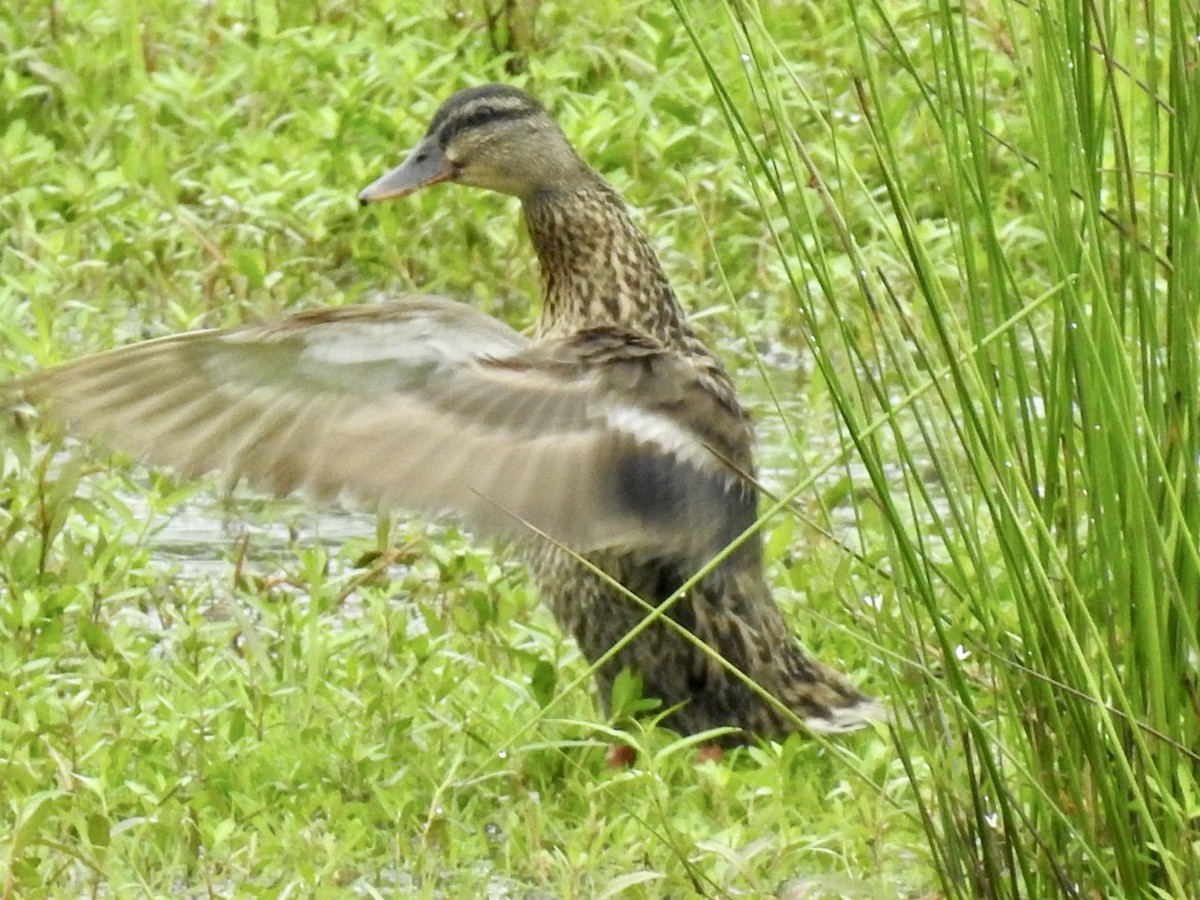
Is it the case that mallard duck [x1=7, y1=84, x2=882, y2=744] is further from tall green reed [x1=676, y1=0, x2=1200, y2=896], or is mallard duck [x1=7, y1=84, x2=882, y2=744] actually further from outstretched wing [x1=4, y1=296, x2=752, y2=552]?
tall green reed [x1=676, y1=0, x2=1200, y2=896]

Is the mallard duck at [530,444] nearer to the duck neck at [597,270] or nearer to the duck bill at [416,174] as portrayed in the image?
the duck neck at [597,270]

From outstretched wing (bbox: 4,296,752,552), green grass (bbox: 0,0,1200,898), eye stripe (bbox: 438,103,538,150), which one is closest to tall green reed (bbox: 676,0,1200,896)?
green grass (bbox: 0,0,1200,898)

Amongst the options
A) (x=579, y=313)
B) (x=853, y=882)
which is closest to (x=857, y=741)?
(x=579, y=313)

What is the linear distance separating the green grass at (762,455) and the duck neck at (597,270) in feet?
0.74

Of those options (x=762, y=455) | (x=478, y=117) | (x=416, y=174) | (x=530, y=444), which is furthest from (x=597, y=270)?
(x=530, y=444)

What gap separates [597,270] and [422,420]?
148cm

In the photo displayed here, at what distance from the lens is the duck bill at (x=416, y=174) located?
19.2 ft

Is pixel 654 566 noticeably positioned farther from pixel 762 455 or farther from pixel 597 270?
pixel 762 455

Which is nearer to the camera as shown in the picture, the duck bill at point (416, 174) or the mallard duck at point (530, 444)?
the mallard duck at point (530, 444)

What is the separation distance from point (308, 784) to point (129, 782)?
1.14 ft

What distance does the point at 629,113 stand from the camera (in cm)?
759

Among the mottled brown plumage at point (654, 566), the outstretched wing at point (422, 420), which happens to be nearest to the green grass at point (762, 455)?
the mottled brown plumage at point (654, 566)

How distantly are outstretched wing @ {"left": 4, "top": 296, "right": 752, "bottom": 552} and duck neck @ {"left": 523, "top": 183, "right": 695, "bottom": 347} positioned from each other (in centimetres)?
93

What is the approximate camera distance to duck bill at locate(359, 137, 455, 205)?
19.2ft
